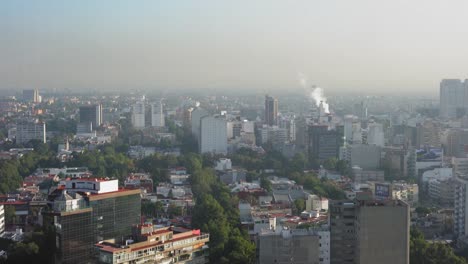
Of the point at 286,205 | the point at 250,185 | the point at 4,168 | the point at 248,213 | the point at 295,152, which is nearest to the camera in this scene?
the point at 248,213

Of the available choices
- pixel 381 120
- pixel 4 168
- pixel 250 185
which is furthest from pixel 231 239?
pixel 381 120

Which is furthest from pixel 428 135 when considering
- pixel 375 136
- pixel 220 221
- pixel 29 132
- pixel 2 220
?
pixel 2 220

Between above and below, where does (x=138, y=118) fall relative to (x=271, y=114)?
below

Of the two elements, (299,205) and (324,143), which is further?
(324,143)

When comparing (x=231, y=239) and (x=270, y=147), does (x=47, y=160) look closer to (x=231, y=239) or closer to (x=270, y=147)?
(x=270, y=147)

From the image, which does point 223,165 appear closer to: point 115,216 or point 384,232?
point 115,216

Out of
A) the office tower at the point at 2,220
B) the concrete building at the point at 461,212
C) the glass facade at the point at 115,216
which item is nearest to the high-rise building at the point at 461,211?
the concrete building at the point at 461,212

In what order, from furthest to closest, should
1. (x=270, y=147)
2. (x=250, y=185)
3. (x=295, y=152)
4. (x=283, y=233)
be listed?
(x=270, y=147) → (x=295, y=152) → (x=250, y=185) → (x=283, y=233)

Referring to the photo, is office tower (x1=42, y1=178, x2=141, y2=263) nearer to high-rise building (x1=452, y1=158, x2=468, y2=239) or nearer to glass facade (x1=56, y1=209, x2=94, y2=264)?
glass facade (x1=56, y1=209, x2=94, y2=264)
